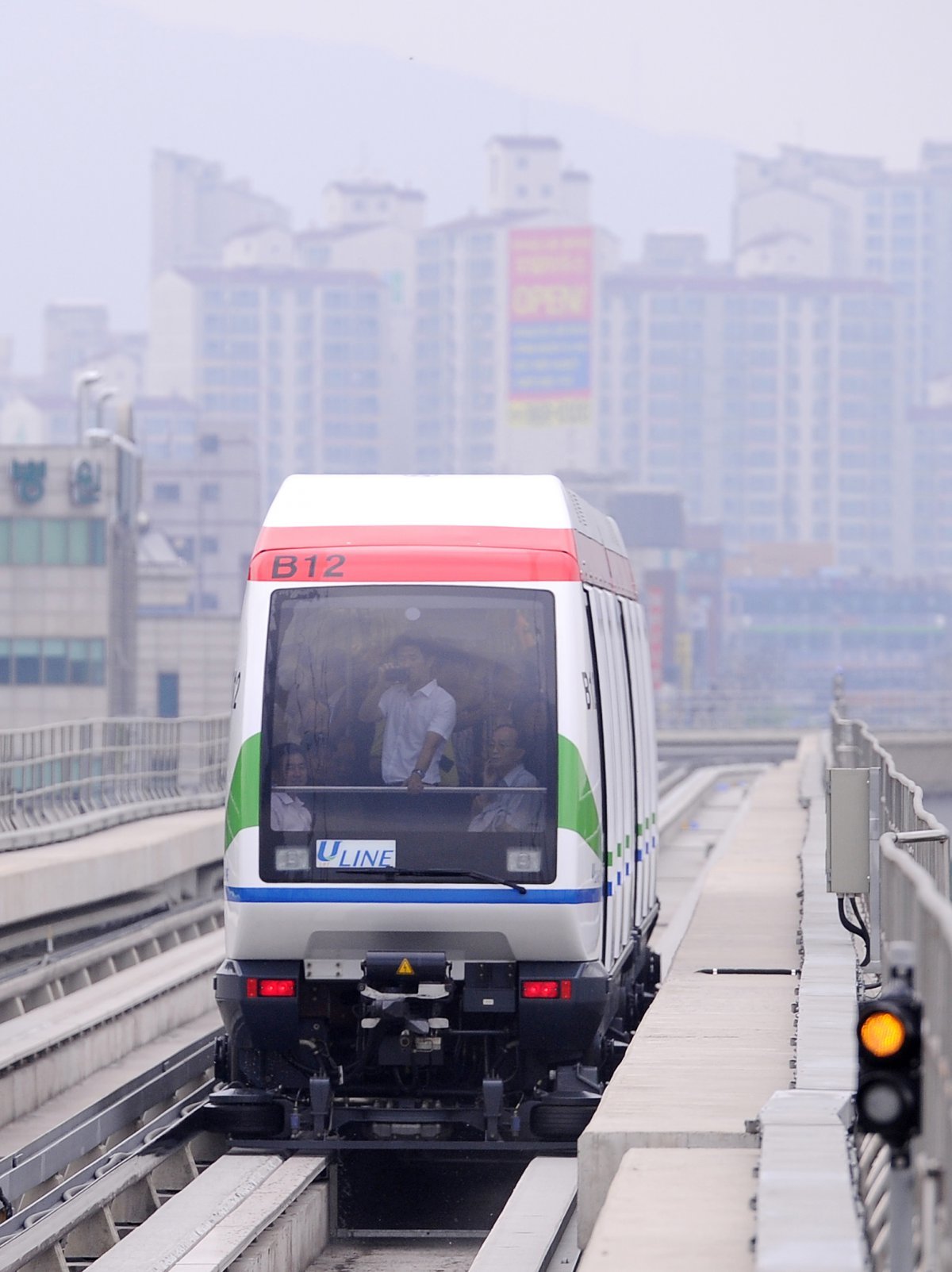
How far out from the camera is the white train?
10.8 metres

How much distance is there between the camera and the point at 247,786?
35.5ft

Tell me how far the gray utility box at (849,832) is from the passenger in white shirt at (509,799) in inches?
141

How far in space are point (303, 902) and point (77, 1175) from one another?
5.27ft

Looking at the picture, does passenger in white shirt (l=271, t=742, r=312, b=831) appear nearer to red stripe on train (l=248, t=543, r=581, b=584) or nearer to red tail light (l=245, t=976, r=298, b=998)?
red tail light (l=245, t=976, r=298, b=998)

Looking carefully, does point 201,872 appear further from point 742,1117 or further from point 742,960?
point 742,1117

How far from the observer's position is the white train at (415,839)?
1076 cm

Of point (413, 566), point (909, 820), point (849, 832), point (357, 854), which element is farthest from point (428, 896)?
point (849, 832)

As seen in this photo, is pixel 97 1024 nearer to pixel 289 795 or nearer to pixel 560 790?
pixel 289 795

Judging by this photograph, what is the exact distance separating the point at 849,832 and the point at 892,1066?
8.78 metres

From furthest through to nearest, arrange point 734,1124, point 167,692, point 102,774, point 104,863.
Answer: point 167,692
point 102,774
point 104,863
point 734,1124

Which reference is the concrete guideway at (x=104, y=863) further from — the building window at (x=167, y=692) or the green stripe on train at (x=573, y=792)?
the building window at (x=167, y=692)

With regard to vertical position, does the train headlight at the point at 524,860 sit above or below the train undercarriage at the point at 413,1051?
above

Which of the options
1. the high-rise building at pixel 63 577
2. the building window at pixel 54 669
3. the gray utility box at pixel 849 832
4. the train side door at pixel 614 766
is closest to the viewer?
the train side door at pixel 614 766

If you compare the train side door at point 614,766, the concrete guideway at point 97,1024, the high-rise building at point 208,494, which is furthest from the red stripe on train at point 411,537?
the high-rise building at point 208,494
